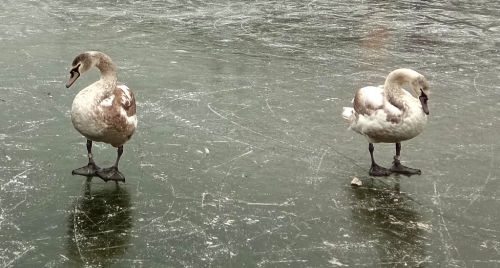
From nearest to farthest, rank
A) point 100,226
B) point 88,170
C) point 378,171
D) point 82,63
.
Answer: point 100,226 → point 82,63 → point 88,170 → point 378,171

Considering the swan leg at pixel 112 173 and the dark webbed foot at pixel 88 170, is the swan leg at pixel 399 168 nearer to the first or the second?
the swan leg at pixel 112 173

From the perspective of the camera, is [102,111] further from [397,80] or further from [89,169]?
[397,80]

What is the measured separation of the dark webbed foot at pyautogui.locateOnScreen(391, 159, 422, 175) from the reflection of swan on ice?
2214 millimetres

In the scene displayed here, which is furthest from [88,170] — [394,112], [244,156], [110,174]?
[394,112]

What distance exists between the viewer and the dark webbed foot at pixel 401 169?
550 cm

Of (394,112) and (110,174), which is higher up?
(394,112)

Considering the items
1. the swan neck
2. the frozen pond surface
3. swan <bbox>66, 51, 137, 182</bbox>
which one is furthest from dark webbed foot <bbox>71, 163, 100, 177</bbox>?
the swan neck

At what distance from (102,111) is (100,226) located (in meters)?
0.90

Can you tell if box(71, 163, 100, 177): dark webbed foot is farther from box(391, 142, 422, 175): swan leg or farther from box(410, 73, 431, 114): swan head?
box(410, 73, 431, 114): swan head

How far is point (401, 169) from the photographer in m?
5.52

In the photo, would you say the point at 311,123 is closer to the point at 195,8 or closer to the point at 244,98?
the point at 244,98

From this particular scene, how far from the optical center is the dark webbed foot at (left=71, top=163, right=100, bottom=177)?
5273 mm

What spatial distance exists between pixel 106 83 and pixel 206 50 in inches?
168

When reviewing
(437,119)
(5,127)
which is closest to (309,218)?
(437,119)
